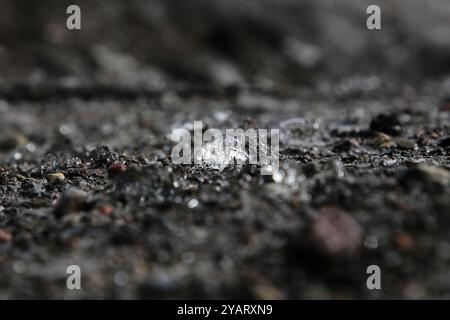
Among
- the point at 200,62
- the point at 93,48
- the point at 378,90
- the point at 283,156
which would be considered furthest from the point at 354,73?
the point at 283,156

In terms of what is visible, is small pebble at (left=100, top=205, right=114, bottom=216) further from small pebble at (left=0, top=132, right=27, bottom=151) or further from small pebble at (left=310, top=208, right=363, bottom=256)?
small pebble at (left=0, top=132, right=27, bottom=151)

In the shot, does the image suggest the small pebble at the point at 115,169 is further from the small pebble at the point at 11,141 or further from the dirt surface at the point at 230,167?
the small pebble at the point at 11,141

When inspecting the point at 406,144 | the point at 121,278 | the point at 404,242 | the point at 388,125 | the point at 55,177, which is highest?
the point at 388,125

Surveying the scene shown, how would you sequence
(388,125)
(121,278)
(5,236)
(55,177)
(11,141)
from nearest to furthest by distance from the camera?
(121,278) < (5,236) < (55,177) < (388,125) < (11,141)

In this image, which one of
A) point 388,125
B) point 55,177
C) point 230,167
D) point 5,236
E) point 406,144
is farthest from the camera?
point 388,125

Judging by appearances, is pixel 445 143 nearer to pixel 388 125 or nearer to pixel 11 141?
pixel 388 125

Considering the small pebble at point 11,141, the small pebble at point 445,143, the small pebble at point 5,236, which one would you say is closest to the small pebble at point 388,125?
the small pebble at point 445,143

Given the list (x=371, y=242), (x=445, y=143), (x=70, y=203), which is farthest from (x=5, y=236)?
(x=445, y=143)
